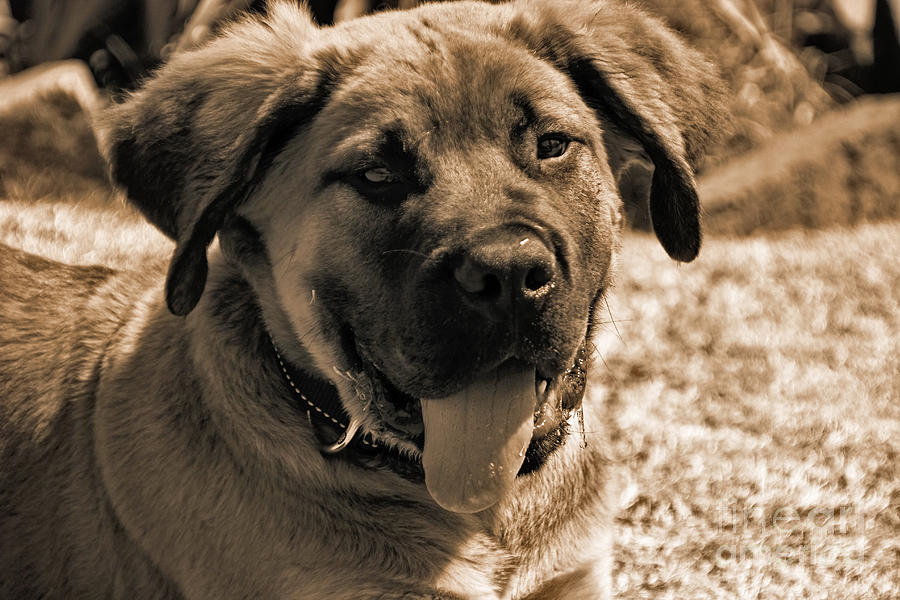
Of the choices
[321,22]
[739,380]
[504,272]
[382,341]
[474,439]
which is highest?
[504,272]

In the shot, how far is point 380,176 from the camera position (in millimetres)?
2717

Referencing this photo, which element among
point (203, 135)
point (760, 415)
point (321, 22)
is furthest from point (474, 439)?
point (321, 22)

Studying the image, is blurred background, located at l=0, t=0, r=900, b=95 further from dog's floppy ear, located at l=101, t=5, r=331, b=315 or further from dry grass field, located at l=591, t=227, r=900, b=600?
dog's floppy ear, located at l=101, t=5, r=331, b=315

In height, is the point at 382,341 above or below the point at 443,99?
below

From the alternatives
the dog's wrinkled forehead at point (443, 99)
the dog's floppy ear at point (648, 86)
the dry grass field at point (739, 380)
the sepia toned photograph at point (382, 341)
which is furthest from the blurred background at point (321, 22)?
the dog's wrinkled forehead at point (443, 99)

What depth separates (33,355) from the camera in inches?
134

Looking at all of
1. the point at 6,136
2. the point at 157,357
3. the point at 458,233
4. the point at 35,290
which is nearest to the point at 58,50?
the point at 6,136

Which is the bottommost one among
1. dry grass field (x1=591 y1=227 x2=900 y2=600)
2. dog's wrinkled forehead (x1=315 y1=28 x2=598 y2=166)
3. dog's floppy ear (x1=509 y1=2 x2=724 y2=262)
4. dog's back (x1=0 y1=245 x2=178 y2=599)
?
dry grass field (x1=591 y1=227 x2=900 y2=600)

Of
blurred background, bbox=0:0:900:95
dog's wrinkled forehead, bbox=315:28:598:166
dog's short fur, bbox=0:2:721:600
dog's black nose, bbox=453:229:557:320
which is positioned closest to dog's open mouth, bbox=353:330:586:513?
dog's short fur, bbox=0:2:721:600

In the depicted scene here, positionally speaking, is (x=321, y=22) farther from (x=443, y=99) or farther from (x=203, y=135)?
(x=443, y=99)

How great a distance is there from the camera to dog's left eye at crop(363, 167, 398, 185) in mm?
2709

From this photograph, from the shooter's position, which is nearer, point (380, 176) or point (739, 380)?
point (380, 176)

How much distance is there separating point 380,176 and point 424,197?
0.49ft

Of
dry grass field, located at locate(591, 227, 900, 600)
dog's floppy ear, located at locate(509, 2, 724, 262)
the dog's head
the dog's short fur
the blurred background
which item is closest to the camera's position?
the dog's head
